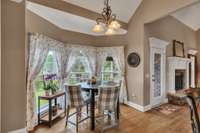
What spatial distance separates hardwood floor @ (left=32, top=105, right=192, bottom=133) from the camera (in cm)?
327

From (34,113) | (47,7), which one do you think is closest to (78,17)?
(47,7)

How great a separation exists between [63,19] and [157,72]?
3543 mm

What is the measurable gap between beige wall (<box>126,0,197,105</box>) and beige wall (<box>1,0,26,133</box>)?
3.24 metres

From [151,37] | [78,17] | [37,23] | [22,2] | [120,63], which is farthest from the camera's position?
[120,63]

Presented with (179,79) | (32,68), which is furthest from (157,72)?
(32,68)

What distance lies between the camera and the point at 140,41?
468 cm

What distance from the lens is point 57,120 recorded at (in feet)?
12.5

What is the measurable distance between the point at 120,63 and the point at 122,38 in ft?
2.91

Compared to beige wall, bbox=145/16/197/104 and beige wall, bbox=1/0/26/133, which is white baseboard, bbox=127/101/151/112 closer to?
beige wall, bbox=145/16/197/104

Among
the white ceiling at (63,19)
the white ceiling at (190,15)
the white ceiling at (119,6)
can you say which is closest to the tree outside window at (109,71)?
the white ceiling at (63,19)

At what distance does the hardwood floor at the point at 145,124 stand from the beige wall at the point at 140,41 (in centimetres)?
61

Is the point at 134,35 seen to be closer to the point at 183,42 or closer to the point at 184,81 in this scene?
the point at 183,42

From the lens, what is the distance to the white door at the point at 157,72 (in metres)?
4.98

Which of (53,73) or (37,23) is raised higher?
(37,23)
